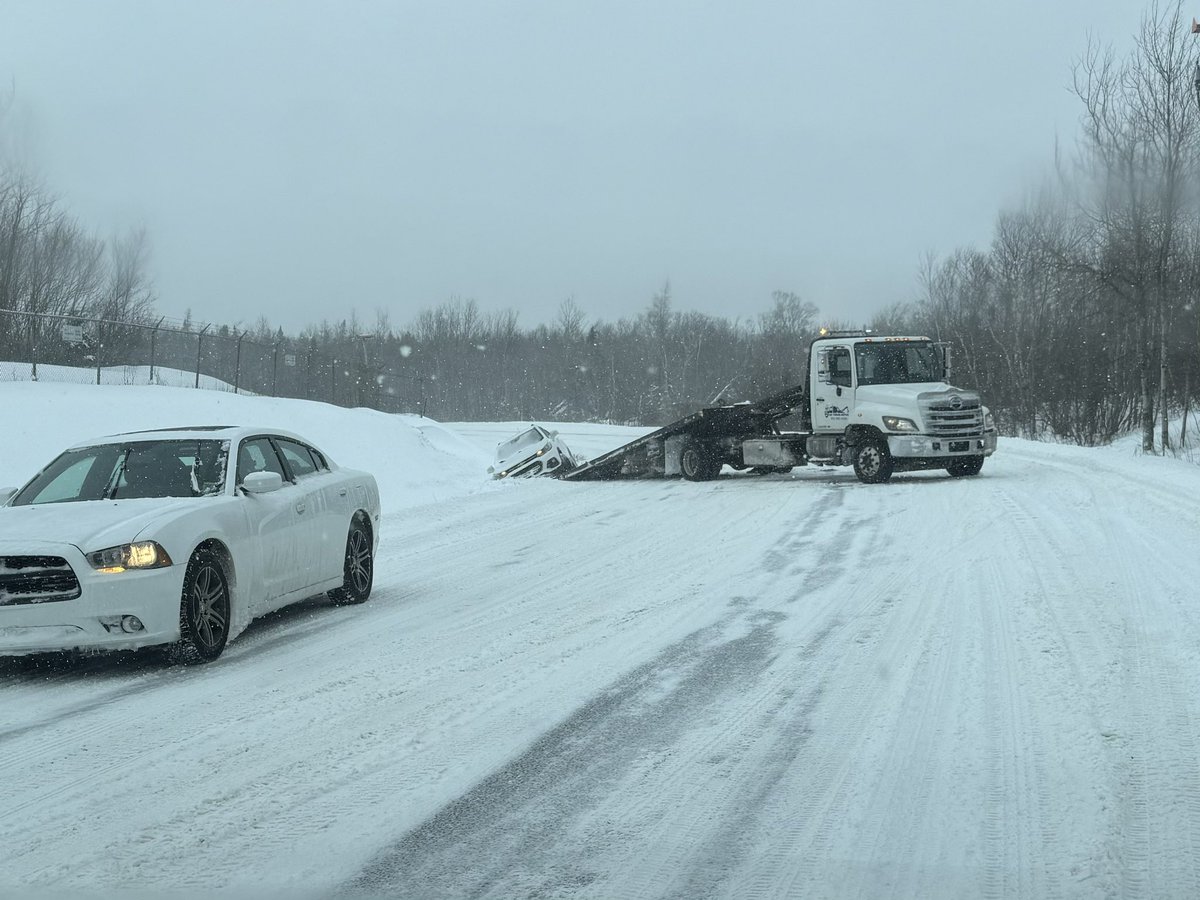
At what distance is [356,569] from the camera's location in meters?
10.2

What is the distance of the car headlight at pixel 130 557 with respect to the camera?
23.4ft

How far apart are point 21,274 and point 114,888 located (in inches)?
1544

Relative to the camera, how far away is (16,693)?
6902 mm

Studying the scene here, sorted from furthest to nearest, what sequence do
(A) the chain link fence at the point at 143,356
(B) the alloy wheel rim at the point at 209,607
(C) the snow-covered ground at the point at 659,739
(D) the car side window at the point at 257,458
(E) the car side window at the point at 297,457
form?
(A) the chain link fence at the point at 143,356 < (E) the car side window at the point at 297,457 < (D) the car side window at the point at 257,458 < (B) the alloy wheel rim at the point at 209,607 < (C) the snow-covered ground at the point at 659,739

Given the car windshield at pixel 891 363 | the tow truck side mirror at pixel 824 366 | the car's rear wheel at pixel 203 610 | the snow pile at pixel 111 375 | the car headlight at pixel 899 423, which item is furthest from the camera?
the snow pile at pixel 111 375

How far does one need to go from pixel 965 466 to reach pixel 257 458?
16.2 m

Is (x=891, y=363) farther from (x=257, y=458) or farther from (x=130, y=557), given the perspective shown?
(x=130, y=557)

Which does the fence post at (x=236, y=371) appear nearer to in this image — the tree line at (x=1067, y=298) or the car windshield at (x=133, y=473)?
the tree line at (x=1067, y=298)

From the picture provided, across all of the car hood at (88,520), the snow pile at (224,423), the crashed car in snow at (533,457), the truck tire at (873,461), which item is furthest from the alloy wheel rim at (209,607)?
the crashed car in snow at (533,457)

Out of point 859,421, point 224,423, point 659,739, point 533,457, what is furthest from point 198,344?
point 659,739

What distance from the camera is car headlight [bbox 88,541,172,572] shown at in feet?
23.4

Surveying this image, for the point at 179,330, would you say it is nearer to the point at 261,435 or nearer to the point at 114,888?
the point at 261,435

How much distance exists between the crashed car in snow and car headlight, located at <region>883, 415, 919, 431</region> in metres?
7.28

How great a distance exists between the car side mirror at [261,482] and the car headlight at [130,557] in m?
1.16
